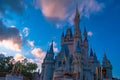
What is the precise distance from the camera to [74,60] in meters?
62.8

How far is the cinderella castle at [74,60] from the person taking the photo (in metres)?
62.5

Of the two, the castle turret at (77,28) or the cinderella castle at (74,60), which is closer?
the cinderella castle at (74,60)

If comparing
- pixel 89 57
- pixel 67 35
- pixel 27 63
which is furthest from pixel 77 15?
pixel 27 63

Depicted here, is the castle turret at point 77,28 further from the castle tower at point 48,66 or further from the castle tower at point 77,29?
the castle tower at point 48,66

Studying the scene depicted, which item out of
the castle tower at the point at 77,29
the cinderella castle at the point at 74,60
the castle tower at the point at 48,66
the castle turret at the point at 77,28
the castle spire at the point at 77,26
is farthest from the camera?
the castle spire at the point at 77,26

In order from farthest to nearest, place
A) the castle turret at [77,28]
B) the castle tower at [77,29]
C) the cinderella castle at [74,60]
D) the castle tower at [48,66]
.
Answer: the castle turret at [77,28]
the castle tower at [77,29]
the castle tower at [48,66]
the cinderella castle at [74,60]

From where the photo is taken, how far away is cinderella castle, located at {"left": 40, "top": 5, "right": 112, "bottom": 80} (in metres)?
62.5

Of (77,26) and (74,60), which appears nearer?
(74,60)

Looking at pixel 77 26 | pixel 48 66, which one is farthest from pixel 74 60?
pixel 77 26

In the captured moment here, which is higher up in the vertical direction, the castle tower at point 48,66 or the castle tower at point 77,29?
the castle tower at point 77,29

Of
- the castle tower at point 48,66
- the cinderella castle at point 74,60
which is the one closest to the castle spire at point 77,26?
the cinderella castle at point 74,60

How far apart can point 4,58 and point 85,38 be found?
3417 centimetres

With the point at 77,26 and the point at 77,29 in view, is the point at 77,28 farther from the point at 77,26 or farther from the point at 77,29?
the point at 77,26

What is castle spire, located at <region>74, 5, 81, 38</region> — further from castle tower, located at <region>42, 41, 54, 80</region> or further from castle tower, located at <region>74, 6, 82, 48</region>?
castle tower, located at <region>42, 41, 54, 80</region>
